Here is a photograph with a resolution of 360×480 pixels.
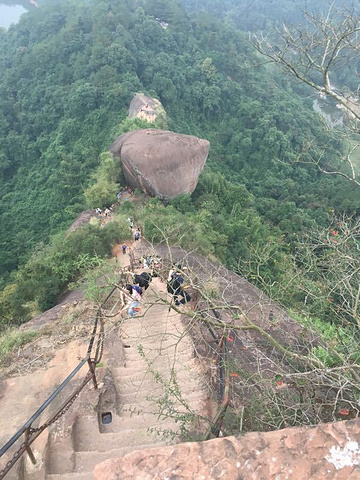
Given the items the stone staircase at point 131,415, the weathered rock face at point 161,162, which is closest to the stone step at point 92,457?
the stone staircase at point 131,415

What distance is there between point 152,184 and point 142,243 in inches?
239

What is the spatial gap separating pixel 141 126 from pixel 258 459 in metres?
22.7

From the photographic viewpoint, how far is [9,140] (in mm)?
29625

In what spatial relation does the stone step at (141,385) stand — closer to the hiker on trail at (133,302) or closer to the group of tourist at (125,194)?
the hiker on trail at (133,302)

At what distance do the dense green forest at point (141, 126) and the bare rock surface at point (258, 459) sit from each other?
10955 millimetres

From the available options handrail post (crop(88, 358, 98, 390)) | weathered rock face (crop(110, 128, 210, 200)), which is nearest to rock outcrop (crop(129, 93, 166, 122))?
weathered rock face (crop(110, 128, 210, 200))

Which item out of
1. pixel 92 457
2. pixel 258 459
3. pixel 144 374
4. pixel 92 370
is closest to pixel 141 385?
pixel 144 374

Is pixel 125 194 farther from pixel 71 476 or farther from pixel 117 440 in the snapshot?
pixel 71 476

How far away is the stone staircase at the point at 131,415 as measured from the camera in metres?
3.93

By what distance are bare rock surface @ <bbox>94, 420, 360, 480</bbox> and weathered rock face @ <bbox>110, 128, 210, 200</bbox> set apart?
53.1 ft

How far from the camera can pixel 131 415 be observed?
4281mm

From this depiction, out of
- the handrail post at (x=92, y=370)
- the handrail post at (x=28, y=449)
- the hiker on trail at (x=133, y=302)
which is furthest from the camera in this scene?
the hiker on trail at (x=133, y=302)

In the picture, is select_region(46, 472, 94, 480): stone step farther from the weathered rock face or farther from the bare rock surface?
the weathered rock face

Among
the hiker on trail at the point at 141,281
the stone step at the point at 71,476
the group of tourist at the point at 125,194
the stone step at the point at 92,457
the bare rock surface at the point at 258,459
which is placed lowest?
the group of tourist at the point at 125,194
